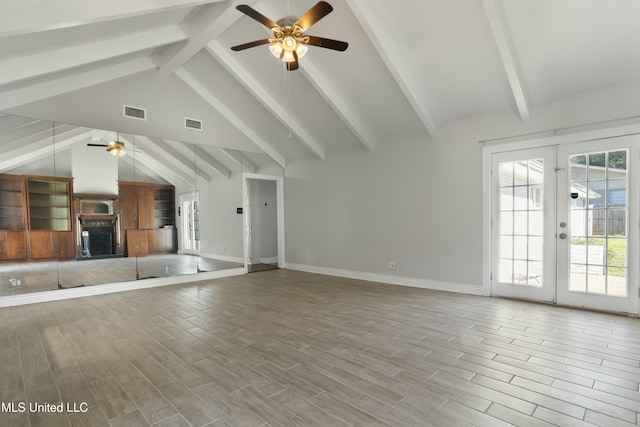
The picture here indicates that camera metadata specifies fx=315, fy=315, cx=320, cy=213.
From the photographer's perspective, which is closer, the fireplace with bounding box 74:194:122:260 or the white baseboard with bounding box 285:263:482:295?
the white baseboard with bounding box 285:263:482:295

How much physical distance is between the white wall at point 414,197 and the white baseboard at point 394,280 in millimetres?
56

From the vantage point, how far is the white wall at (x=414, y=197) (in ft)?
15.2

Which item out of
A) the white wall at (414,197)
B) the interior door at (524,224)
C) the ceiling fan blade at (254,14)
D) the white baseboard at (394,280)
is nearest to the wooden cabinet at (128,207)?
the white wall at (414,197)

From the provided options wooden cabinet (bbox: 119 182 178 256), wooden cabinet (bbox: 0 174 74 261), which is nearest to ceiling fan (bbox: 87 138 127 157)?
wooden cabinet (bbox: 119 182 178 256)

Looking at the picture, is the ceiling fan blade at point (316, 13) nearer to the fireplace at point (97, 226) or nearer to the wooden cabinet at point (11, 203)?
the fireplace at point (97, 226)

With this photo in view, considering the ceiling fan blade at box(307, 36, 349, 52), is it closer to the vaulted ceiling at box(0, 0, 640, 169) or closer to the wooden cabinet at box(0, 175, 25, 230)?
the vaulted ceiling at box(0, 0, 640, 169)

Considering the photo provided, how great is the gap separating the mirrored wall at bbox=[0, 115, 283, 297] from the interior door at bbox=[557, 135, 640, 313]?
5990 millimetres

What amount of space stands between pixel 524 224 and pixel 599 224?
0.84 metres

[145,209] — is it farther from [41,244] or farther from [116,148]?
[41,244]

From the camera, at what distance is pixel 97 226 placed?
18.0ft

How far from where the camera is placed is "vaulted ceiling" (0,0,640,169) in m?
3.45

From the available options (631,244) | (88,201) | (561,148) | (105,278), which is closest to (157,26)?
(88,201)

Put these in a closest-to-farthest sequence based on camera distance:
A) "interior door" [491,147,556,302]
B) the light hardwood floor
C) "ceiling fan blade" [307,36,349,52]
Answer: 1. the light hardwood floor
2. "ceiling fan blade" [307,36,349,52]
3. "interior door" [491,147,556,302]

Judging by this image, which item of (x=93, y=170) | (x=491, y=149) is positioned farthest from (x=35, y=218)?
(x=491, y=149)
